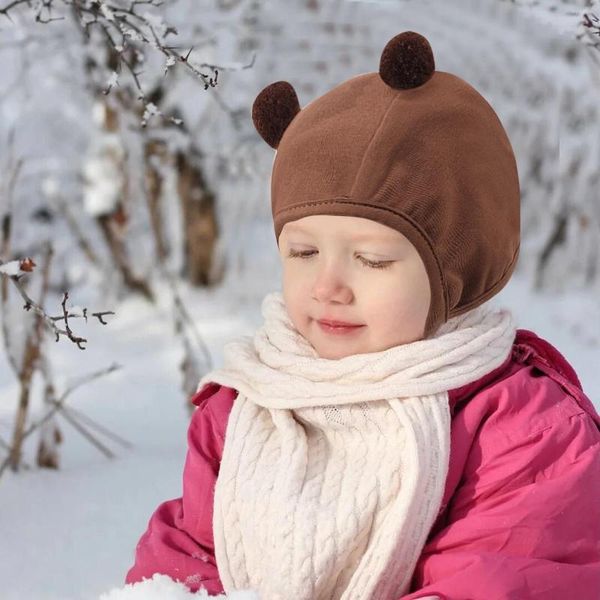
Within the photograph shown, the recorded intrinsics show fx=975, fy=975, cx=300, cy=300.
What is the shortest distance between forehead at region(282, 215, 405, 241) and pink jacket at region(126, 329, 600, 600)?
295 mm

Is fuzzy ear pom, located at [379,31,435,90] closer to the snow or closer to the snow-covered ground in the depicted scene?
the snow

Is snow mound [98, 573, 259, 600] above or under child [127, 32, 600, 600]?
under

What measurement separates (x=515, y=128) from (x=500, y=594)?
4.05 metres

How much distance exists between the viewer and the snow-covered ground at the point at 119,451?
2172 mm

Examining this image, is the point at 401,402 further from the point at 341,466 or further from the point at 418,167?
the point at 418,167

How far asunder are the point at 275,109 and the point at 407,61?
29 centimetres

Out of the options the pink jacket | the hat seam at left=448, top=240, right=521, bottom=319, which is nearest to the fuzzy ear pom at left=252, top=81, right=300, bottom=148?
the hat seam at left=448, top=240, right=521, bottom=319

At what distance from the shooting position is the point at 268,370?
171 centimetres

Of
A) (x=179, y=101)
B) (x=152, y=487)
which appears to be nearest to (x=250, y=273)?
(x=179, y=101)

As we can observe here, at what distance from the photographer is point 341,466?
1616mm

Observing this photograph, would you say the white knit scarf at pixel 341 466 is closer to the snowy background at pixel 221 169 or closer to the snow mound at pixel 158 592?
the snow mound at pixel 158 592

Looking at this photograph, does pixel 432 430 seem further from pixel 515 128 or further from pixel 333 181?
pixel 515 128

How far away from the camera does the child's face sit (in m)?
1.58

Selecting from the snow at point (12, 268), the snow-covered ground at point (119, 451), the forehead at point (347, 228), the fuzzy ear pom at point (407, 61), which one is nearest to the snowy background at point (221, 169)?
the snow-covered ground at point (119, 451)
